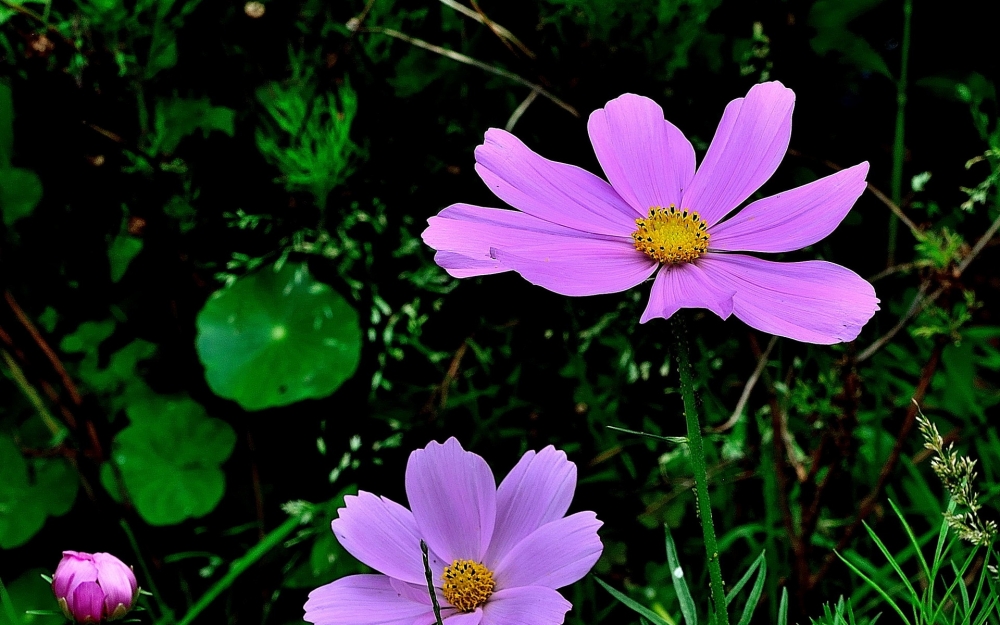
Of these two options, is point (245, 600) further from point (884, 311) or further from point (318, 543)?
Result: point (884, 311)

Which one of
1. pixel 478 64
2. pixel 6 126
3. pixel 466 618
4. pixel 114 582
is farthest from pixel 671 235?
pixel 6 126

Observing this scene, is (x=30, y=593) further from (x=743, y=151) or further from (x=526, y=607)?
(x=743, y=151)

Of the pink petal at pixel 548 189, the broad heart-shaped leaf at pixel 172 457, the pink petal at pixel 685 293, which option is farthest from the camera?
the broad heart-shaped leaf at pixel 172 457

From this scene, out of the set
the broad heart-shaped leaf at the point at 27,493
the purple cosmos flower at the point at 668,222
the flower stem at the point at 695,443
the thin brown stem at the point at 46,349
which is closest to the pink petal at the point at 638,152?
the purple cosmos flower at the point at 668,222

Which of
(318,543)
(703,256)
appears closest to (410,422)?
(318,543)

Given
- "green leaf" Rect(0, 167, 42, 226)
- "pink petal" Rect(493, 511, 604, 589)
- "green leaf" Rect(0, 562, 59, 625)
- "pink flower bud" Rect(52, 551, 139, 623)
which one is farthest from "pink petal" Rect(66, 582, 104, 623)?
"green leaf" Rect(0, 167, 42, 226)

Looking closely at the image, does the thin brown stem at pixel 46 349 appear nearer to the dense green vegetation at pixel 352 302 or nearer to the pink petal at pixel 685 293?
the dense green vegetation at pixel 352 302
